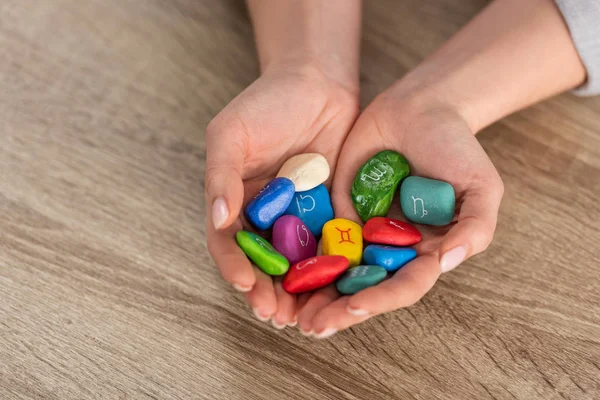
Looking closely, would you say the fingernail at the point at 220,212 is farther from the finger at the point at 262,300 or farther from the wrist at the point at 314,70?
the wrist at the point at 314,70

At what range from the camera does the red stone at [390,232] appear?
89 cm

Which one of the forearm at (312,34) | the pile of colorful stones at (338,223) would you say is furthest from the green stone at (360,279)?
the forearm at (312,34)

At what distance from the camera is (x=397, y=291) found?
79cm

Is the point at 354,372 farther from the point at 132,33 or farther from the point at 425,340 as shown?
the point at 132,33

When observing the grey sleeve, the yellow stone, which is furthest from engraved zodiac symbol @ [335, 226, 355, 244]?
the grey sleeve

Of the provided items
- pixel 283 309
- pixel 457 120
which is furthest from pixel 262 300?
pixel 457 120

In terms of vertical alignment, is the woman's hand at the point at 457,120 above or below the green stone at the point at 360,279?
above

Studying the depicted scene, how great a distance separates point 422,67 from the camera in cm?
117

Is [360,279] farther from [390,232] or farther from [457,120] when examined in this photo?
[457,120]

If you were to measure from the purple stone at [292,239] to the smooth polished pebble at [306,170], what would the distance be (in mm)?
69

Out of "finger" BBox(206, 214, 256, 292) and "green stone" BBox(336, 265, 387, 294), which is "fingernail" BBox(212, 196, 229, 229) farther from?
"green stone" BBox(336, 265, 387, 294)

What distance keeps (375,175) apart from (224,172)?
0.81 ft

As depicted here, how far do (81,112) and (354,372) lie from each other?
0.74 m

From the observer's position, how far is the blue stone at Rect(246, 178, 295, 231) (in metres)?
0.92
